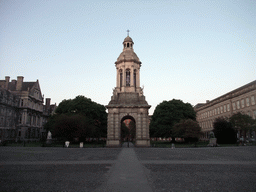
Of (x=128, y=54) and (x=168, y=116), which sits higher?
(x=128, y=54)

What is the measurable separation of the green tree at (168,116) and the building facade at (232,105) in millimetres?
11512

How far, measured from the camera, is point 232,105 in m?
63.4

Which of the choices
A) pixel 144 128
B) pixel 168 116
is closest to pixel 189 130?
pixel 168 116

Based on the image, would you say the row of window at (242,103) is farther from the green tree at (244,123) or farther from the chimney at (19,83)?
the chimney at (19,83)

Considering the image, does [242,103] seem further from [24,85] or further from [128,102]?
[24,85]

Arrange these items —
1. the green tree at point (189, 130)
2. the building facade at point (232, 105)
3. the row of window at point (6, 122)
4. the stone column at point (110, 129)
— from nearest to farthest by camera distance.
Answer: the stone column at point (110, 129), the green tree at point (189, 130), the building facade at point (232, 105), the row of window at point (6, 122)

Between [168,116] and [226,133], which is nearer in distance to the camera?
[226,133]

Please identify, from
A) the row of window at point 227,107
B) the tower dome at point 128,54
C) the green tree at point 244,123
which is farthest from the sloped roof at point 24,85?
the row of window at point 227,107

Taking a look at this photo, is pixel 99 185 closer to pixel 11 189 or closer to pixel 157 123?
pixel 11 189

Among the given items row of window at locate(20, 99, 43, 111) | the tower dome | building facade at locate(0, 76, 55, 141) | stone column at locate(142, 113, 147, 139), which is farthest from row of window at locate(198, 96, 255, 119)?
row of window at locate(20, 99, 43, 111)

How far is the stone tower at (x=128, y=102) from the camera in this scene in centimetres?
3844

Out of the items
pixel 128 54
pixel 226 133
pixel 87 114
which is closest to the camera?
pixel 128 54

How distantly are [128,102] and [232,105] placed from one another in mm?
40999

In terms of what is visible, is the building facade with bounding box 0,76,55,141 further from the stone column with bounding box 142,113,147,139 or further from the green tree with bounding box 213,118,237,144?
the green tree with bounding box 213,118,237,144
